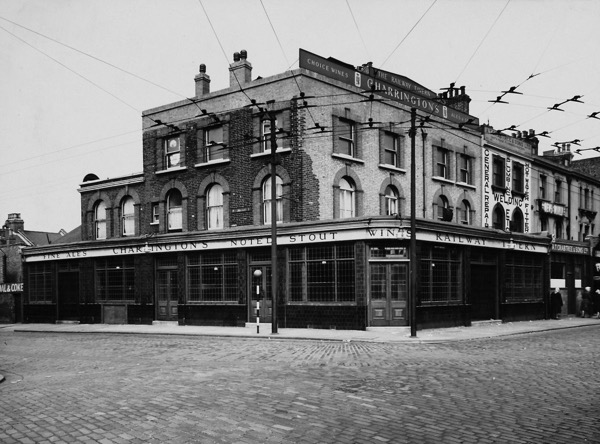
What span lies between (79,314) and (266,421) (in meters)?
26.1

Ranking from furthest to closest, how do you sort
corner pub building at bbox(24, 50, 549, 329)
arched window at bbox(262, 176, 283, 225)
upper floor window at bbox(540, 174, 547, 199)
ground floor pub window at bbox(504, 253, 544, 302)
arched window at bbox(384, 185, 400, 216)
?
upper floor window at bbox(540, 174, 547, 199) → ground floor pub window at bbox(504, 253, 544, 302) → arched window at bbox(384, 185, 400, 216) → arched window at bbox(262, 176, 283, 225) → corner pub building at bbox(24, 50, 549, 329)

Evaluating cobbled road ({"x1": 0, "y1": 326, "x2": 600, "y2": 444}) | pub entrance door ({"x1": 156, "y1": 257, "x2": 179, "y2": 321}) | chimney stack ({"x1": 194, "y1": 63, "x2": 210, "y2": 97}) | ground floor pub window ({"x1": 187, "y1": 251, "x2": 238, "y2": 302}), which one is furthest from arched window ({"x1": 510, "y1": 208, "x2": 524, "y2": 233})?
pub entrance door ({"x1": 156, "y1": 257, "x2": 179, "y2": 321})

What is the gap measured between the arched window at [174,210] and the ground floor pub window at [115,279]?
291 cm

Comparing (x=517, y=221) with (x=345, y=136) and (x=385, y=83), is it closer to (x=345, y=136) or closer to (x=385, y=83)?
(x=385, y=83)

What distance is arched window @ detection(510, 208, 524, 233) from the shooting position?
113ft

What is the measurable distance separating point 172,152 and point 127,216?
482 centimetres

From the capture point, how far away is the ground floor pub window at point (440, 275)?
898 inches

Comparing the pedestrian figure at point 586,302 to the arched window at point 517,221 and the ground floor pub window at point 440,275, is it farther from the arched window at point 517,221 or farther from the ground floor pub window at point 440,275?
the ground floor pub window at point 440,275

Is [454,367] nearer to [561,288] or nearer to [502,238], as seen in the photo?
[502,238]

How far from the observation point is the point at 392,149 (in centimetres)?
2734

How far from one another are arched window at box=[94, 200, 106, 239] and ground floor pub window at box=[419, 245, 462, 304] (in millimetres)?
18262

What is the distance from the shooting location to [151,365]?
13000 mm

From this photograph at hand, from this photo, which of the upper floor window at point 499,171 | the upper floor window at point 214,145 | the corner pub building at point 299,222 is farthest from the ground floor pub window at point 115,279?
the upper floor window at point 499,171

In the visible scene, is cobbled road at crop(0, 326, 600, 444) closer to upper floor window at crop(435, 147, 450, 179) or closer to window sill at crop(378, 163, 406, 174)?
window sill at crop(378, 163, 406, 174)
